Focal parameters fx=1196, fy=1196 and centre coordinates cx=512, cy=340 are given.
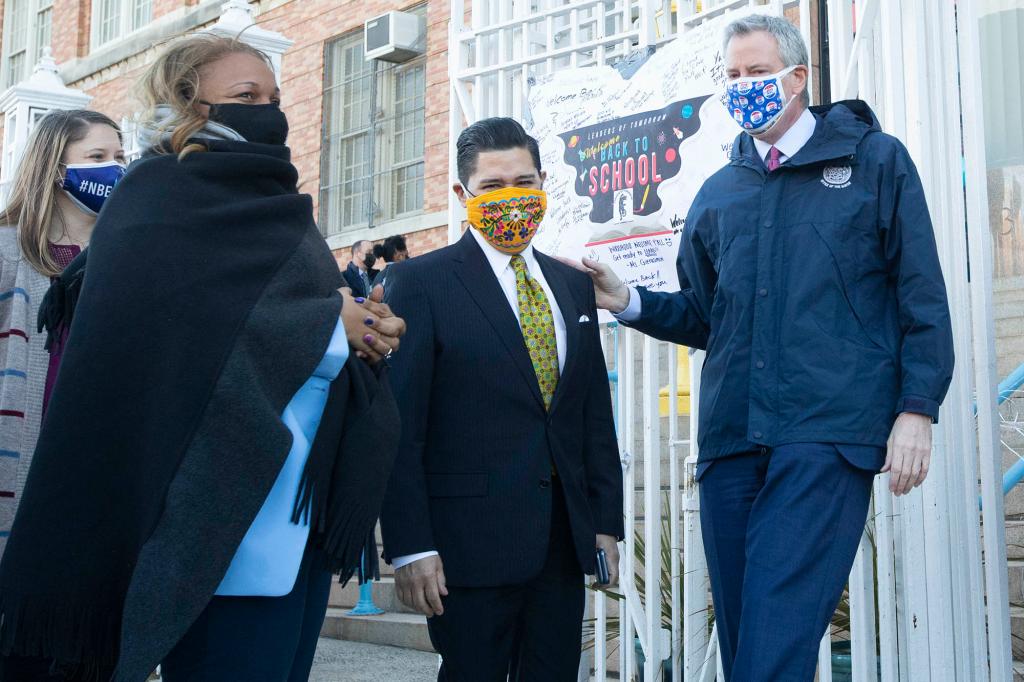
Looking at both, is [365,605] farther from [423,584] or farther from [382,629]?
[423,584]

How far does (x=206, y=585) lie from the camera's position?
2.03 m

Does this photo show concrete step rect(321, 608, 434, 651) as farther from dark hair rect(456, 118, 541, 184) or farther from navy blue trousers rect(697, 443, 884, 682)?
navy blue trousers rect(697, 443, 884, 682)

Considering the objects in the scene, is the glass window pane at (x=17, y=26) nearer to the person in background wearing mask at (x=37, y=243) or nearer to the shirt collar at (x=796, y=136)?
the person in background wearing mask at (x=37, y=243)

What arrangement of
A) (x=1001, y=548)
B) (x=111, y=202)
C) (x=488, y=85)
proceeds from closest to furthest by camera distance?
(x=111, y=202), (x=1001, y=548), (x=488, y=85)

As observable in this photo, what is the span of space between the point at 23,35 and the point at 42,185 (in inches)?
842

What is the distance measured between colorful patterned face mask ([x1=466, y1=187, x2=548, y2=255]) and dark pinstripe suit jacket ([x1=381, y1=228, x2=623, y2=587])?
80 mm

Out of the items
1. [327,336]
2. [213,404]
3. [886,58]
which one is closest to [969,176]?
[886,58]

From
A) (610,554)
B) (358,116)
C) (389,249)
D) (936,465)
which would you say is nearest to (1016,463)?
(936,465)

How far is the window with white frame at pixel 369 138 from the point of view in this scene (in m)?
14.7

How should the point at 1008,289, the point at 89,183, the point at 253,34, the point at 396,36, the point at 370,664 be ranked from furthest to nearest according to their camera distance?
the point at 396,36 → the point at 253,34 → the point at 370,664 → the point at 1008,289 → the point at 89,183

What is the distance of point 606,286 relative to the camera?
11.4 ft

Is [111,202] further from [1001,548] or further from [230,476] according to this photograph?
[1001,548]

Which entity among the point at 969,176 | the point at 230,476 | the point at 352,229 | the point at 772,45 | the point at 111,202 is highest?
the point at 352,229

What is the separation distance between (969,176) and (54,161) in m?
2.70
